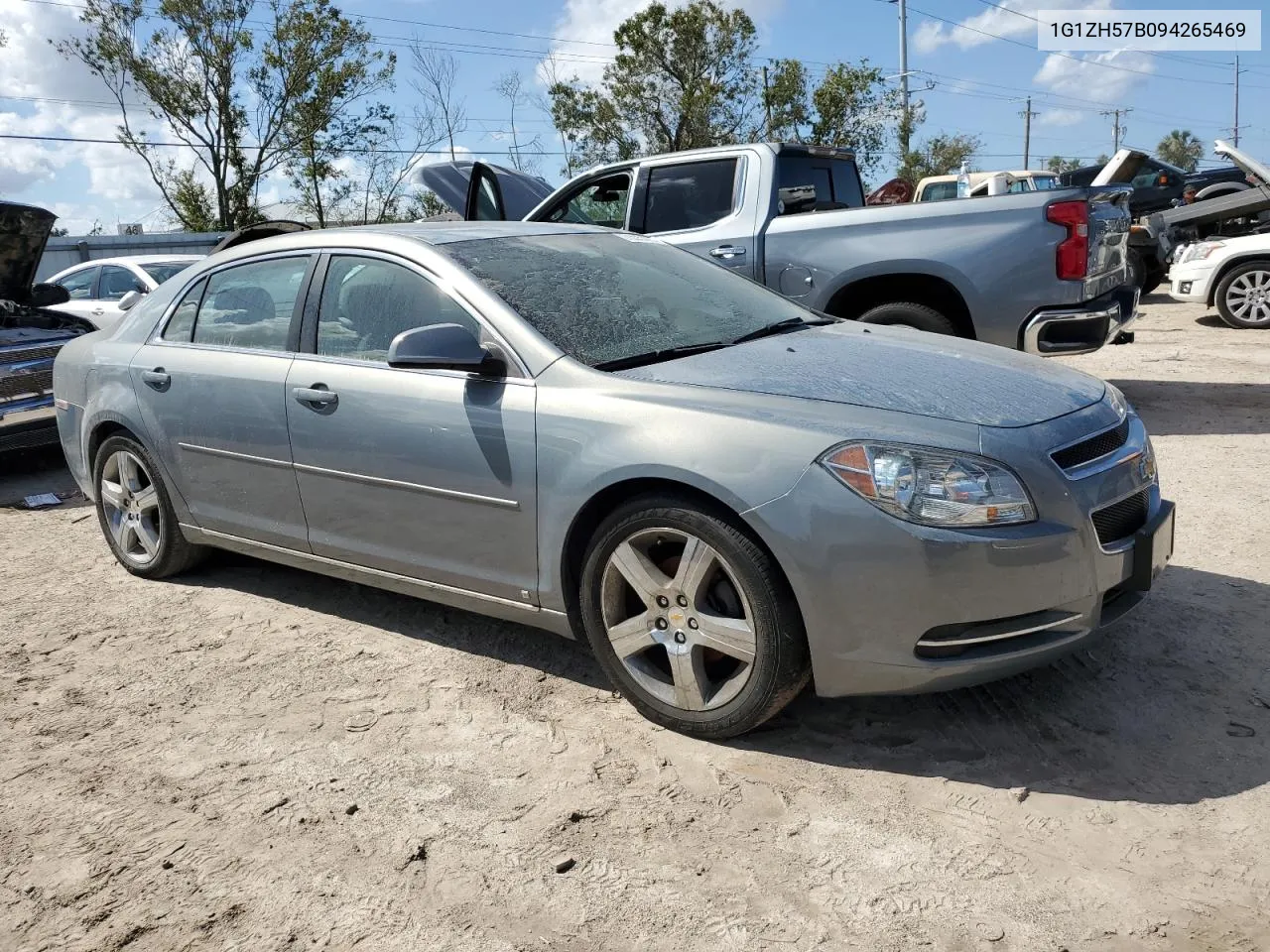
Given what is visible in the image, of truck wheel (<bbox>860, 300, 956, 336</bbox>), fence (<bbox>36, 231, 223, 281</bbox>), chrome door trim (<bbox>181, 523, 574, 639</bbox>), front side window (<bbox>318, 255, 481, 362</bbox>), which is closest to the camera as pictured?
chrome door trim (<bbox>181, 523, 574, 639</bbox>)

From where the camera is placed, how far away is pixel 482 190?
8.19 m

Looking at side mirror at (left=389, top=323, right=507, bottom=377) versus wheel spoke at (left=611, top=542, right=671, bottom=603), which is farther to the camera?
side mirror at (left=389, top=323, right=507, bottom=377)

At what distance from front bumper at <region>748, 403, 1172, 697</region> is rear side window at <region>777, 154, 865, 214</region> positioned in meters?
4.89

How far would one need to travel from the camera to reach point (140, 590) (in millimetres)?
5016

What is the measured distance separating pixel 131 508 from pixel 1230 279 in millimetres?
11388

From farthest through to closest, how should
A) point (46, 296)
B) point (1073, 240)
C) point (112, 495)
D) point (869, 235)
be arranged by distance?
point (46, 296) < point (869, 235) < point (1073, 240) < point (112, 495)

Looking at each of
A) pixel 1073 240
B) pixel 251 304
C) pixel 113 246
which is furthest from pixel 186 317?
pixel 113 246

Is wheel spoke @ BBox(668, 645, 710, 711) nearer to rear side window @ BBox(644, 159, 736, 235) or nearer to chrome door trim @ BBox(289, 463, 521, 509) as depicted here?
chrome door trim @ BBox(289, 463, 521, 509)

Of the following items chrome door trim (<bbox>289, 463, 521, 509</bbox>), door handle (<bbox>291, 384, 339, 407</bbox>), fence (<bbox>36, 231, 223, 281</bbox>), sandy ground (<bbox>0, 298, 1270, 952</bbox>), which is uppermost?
fence (<bbox>36, 231, 223, 281</bbox>)

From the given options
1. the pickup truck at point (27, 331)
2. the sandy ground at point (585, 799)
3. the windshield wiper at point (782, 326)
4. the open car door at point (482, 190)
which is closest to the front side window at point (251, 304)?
the sandy ground at point (585, 799)

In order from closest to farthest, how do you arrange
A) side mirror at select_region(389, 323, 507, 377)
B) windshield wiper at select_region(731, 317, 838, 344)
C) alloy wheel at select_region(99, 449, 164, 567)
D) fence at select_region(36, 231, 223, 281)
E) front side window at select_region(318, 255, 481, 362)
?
side mirror at select_region(389, 323, 507, 377) < front side window at select_region(318, 255, 481, 362) < windshield wiper at select_region(731, 317, 838, 344) < alloy wheel at select_region(99, 449, 164, 567) < fence at select_region(36, 231, 223, 281)

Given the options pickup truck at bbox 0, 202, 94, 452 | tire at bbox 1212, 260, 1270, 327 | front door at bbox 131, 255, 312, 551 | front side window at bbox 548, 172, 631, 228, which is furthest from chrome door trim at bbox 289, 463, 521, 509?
tire at bbox 1212, 260, 1270, 327

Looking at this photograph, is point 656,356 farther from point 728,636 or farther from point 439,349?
point 728,636

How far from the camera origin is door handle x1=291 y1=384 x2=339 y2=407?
13.0 ft
